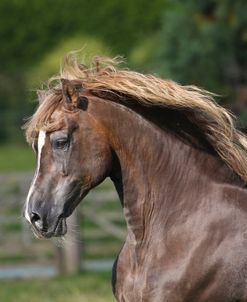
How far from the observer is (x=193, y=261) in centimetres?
507

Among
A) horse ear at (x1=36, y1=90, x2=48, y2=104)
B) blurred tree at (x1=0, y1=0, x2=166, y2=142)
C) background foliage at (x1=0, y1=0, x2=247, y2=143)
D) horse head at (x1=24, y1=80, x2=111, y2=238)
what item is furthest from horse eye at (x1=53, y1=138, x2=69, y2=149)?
blurred tree at (x1=0, y1=0, x2=166, y2=142)

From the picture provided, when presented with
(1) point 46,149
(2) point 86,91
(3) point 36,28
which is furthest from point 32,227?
Answer: (3) point 36,28

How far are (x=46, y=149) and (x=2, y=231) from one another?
8689mm

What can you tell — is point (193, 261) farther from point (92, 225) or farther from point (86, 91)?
point (92, 225)

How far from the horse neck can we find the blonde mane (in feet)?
0.31

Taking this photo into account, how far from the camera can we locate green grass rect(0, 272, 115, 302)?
31.4 feet

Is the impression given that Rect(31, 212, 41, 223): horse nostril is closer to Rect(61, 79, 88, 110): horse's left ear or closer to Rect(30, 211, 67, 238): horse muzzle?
Rect(30, 211, 67, 238): horse muzzle

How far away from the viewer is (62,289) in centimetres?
1043

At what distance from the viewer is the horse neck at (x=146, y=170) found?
17.3 feet

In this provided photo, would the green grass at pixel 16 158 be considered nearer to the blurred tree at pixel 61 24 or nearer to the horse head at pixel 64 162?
the blurred tree at pixel 61 24

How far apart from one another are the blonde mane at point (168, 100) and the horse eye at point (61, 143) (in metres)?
0.15

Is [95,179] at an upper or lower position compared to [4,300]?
upper

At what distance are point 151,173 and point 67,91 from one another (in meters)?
0.63

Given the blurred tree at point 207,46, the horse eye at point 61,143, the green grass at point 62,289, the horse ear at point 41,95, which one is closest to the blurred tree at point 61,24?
the blurred tree at point 207,46
